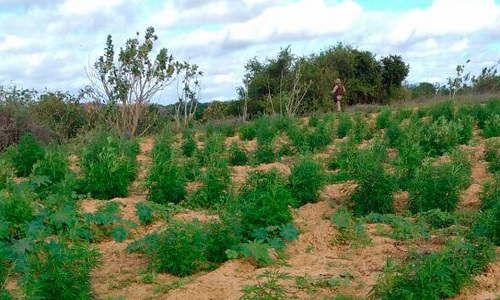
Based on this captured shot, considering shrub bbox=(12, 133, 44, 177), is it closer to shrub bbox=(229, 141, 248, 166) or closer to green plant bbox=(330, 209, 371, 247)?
shrub bbox=(229, 141, 248, 166)

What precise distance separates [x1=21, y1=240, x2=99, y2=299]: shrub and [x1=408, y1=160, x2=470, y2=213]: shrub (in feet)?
13.0

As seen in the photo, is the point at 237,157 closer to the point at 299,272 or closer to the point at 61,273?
the point at 299,272

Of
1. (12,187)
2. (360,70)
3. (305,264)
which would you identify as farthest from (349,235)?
(360,70)

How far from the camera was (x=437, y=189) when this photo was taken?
7.65 metres

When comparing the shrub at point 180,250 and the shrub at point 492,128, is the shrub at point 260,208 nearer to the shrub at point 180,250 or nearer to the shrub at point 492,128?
the shrub at point 180,250

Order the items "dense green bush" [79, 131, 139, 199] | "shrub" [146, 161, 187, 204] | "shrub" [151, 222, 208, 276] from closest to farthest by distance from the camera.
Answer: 1. "shrub" [151, 222, 208, 276]
2. "shrub" [146, 161, 187, 204]
3. "dense green bush" [79, 131, 139, 199]

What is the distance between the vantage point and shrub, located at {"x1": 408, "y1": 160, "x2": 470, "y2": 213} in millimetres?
7617

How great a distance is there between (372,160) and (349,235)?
149 cm

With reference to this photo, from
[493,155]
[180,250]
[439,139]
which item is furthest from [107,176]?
[439,139]

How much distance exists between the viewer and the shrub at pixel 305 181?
8164 mm

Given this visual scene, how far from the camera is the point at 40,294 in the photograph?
15.2 ft

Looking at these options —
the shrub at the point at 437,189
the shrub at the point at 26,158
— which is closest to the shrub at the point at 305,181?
the shrub at the point at 437,189

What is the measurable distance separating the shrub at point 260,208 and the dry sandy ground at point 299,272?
0.31 meters

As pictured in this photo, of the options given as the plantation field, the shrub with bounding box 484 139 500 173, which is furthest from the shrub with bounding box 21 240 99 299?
the shrub with bounding box 484 139 500 173
